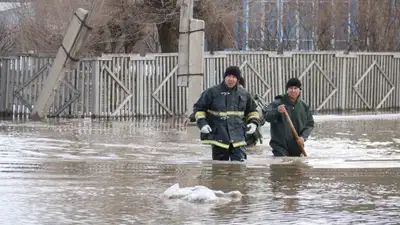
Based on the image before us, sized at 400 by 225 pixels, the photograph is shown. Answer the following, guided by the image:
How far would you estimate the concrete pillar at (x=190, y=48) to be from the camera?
877 inches

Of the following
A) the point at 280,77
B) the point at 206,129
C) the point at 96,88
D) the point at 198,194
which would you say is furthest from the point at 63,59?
the point at 198,194

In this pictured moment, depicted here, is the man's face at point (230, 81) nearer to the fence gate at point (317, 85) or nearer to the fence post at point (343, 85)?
the fence gate at point (317, 85)

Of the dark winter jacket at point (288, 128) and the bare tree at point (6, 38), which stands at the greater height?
the bare tree at point (6, 38)

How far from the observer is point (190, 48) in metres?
22.3

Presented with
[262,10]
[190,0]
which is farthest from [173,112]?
[262,10]

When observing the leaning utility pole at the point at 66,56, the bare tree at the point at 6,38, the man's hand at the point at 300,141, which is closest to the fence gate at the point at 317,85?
the leaning utility pole at the point at 66,56

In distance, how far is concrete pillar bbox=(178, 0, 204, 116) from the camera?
22281 mm

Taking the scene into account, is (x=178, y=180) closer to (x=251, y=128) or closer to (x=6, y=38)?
(x=251, y=128)

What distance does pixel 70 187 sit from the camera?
11.0m

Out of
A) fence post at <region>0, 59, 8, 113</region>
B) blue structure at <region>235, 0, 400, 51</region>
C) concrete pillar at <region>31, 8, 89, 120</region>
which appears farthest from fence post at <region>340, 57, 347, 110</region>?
fence post at <region>0, 59, 8, 113</region>

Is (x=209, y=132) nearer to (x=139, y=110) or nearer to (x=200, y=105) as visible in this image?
(x=200, y=105)

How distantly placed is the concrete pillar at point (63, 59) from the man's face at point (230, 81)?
415 inches

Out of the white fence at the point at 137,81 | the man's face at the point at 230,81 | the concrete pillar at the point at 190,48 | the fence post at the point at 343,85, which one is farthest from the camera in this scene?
the fence post at the point at 343,85

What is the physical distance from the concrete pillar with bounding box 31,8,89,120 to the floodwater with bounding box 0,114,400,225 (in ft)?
13.2
